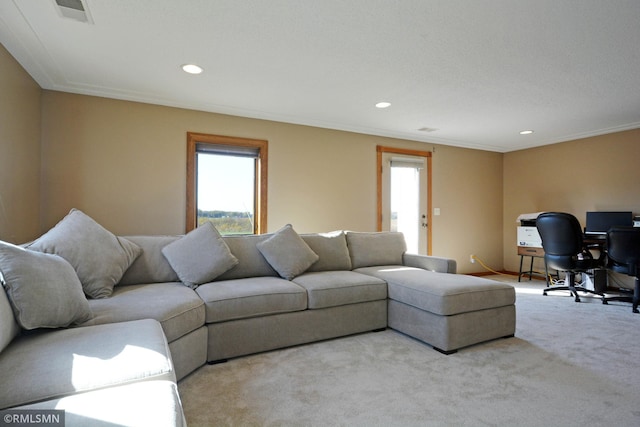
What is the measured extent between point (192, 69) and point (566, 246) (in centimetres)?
480

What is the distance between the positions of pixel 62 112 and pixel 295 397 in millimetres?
3560

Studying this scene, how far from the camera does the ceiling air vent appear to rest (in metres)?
2.08

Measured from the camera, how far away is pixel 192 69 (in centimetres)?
302

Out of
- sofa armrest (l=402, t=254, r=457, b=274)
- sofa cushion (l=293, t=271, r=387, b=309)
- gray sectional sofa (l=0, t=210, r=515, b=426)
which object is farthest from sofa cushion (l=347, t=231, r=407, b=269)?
sofa cushion (l=293, t=271, r=387, b=309)

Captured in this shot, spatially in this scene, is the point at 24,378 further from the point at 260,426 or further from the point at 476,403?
the point at 476,403

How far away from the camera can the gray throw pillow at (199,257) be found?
2.79 meters

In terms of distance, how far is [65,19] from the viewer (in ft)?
7.42

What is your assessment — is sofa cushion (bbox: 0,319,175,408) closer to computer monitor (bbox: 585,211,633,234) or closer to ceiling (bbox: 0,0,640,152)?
ceiling (bbox: 0,0,640,152)

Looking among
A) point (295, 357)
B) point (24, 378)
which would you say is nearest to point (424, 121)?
point (295, 357)

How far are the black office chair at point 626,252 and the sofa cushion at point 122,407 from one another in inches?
191

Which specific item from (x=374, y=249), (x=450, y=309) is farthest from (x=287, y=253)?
(x=450, y=309)

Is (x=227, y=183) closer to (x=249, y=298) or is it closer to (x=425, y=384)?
(x=249, y=298)

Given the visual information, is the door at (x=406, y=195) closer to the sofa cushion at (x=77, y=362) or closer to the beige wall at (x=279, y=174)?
the beige wall at (x=279, y=174)

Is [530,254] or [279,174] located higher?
[279,174]
